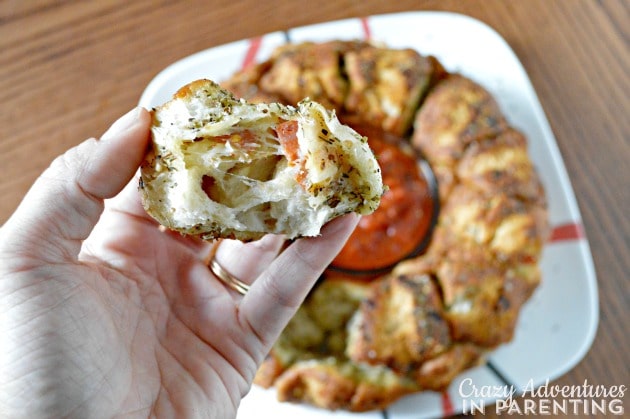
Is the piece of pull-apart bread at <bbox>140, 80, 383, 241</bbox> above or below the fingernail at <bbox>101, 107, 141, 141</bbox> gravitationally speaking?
below

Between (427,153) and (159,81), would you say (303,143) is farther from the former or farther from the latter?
(159,81)

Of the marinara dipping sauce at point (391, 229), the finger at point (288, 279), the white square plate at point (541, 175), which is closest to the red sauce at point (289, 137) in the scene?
the finger at point (288, 279)

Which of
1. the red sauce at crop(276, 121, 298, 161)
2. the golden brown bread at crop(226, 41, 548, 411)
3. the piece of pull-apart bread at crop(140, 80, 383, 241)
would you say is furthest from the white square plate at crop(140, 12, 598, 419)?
the red sauce at crop(276, 121, 298, 161)

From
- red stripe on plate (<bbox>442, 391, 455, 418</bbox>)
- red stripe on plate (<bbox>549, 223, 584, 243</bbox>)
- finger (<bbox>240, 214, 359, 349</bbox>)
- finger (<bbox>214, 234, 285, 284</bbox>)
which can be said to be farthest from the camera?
red stripe on plate (<bbox>549, 223, 584, 243</bbox>)

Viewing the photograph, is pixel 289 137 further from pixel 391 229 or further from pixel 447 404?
pixel 447 404

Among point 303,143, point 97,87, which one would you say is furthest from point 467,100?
point 97,87

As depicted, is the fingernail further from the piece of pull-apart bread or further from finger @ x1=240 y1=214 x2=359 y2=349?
finger @ x1=240 y1=214 x2=359 y2=349
